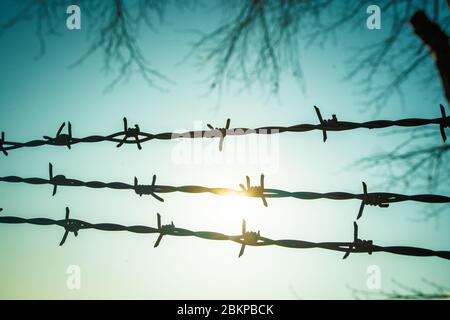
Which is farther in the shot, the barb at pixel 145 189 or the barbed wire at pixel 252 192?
the barb at pixel 145 189

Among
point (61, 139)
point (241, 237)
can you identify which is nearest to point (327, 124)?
point (241, 237)

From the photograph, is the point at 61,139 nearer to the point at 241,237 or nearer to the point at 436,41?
the point at 241,237

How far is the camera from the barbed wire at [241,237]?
1.57 m

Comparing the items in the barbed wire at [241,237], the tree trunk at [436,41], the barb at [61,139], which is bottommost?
the barbed wire at [241,237]

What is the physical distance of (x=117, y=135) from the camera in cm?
203

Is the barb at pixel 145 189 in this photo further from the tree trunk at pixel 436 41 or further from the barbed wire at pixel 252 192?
the tree trunk at pixel 436 41

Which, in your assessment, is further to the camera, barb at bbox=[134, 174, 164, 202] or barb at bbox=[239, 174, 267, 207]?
barb at bbox=[134, 174, 164, 202]

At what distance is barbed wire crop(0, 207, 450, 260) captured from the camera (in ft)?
5.16

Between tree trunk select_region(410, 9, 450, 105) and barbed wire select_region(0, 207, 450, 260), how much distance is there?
151 centimetres

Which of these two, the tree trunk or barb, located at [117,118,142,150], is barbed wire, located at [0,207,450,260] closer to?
barb, located at [117,118,142,150]

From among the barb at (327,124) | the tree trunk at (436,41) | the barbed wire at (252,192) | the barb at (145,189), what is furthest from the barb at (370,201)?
the tree trunk at (436,41)

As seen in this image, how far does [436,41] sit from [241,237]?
2322mm

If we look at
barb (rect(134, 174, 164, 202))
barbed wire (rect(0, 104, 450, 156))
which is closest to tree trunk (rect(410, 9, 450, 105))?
barbed wire (rect(0, 104, 450, 156))

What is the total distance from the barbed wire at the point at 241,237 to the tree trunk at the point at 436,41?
4.94ft
